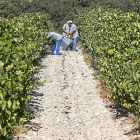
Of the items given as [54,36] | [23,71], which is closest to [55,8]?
[54,36]

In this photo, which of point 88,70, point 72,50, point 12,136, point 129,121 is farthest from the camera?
point 72,50

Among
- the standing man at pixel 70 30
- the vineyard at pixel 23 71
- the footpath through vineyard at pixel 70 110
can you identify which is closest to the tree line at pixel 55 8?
the standing man at pixel 70 30

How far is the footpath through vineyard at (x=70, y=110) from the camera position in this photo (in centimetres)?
518

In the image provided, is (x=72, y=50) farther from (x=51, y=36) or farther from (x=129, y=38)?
(x=129, y=38)

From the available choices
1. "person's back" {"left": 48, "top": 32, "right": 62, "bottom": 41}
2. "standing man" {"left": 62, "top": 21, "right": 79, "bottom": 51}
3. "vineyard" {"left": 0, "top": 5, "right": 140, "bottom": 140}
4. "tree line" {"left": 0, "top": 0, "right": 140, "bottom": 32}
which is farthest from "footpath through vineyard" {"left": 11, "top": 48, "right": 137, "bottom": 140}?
"tree line" {"left": 0, "top": 0, "right": 140, "bottom": 32}

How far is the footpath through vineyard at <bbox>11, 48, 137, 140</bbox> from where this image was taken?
17.0ft

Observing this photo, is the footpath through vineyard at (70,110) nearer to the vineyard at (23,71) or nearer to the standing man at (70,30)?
the vineyard at (23,71)

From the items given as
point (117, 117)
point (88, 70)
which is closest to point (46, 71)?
point (88, 70)

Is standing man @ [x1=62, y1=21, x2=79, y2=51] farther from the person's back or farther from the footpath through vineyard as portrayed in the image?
the footpath through vineyard

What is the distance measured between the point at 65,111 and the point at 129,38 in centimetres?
237

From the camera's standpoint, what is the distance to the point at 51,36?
46.0ft

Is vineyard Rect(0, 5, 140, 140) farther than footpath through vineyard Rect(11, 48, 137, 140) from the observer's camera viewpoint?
No

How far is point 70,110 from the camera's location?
21.2 ft

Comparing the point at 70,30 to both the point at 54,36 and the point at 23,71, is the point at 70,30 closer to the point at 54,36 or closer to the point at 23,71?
the point at 54,36
